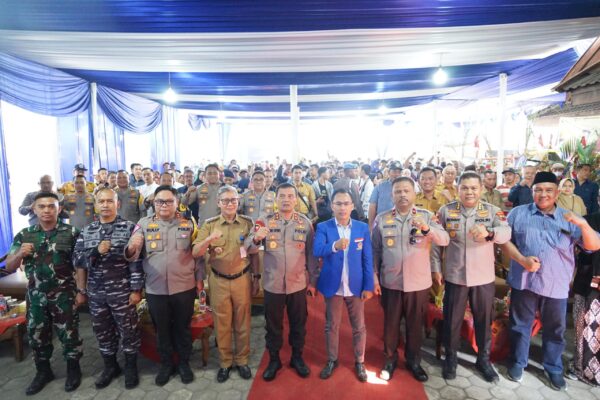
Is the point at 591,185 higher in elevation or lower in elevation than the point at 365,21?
lower

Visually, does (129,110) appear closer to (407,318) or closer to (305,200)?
(305,200)

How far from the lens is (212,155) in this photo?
18.6 metres

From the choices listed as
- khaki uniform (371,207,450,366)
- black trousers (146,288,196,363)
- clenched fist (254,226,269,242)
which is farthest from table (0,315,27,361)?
khaki uniform (371,207,450,366)

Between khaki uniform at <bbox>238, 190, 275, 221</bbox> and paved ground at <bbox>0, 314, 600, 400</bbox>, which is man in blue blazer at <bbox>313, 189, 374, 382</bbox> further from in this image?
khaki uniform at <bbox>238, 190, 275, 221</bbox>

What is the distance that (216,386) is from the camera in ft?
9.91

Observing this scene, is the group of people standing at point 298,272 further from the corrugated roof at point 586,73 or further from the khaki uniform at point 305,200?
the corrugated roof at point 586,73

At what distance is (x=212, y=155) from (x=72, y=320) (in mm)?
16159

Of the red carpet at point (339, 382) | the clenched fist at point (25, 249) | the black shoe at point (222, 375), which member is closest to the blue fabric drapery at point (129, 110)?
the clenched fist at point (25, 249)

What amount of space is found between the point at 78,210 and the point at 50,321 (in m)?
2.35

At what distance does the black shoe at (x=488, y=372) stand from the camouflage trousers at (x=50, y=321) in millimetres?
3524

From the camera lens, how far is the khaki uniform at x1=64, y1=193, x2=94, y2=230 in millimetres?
4910

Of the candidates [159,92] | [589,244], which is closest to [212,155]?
[159,92]

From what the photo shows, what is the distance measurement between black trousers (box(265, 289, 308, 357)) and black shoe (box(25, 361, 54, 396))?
1986 mm

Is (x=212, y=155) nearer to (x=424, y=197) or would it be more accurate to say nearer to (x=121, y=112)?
(x=121, y=112)
